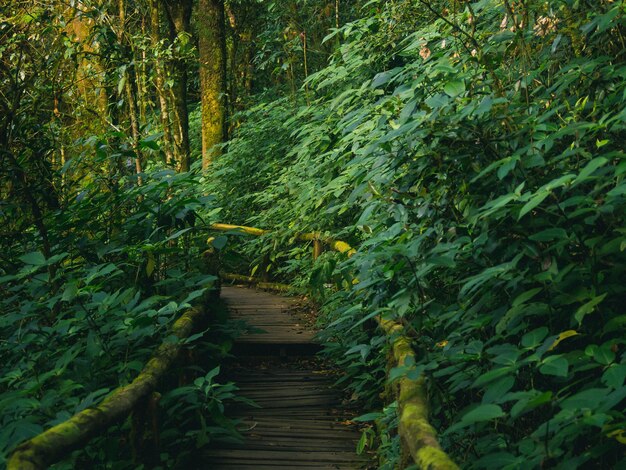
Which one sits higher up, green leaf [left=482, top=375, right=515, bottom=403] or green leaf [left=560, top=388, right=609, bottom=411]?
green leaf [left=560, top=388, right=609, bottom=411]

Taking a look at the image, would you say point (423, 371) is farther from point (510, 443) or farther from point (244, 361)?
point (244, 361)

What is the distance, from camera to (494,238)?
146 inches

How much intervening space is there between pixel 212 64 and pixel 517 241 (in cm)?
1264

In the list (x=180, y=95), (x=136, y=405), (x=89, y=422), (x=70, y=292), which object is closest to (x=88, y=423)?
(x=89, y=422)

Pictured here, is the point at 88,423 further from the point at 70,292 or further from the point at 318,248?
the point at 318,248

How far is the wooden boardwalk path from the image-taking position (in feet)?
17.0

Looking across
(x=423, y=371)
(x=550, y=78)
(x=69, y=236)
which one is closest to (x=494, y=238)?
(x=423, y=371)

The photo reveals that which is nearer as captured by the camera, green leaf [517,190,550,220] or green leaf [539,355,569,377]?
green leaf [539,355,569,377]

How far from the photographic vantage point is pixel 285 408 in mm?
6469

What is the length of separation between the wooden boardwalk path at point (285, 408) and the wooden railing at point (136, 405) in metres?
1.00

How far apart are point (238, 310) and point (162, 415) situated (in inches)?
204

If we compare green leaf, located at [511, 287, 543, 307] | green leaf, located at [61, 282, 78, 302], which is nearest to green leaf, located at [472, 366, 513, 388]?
green leaf, located at [511, 287, 543, 307]

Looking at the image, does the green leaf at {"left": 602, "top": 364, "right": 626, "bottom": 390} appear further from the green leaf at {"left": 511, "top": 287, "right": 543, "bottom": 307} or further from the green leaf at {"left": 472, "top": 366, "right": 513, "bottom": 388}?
the green leaf at {"left": 511, "top": 287, "right": 543, "bottom": 307}

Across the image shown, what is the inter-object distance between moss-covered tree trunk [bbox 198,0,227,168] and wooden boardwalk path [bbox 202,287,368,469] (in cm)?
647
